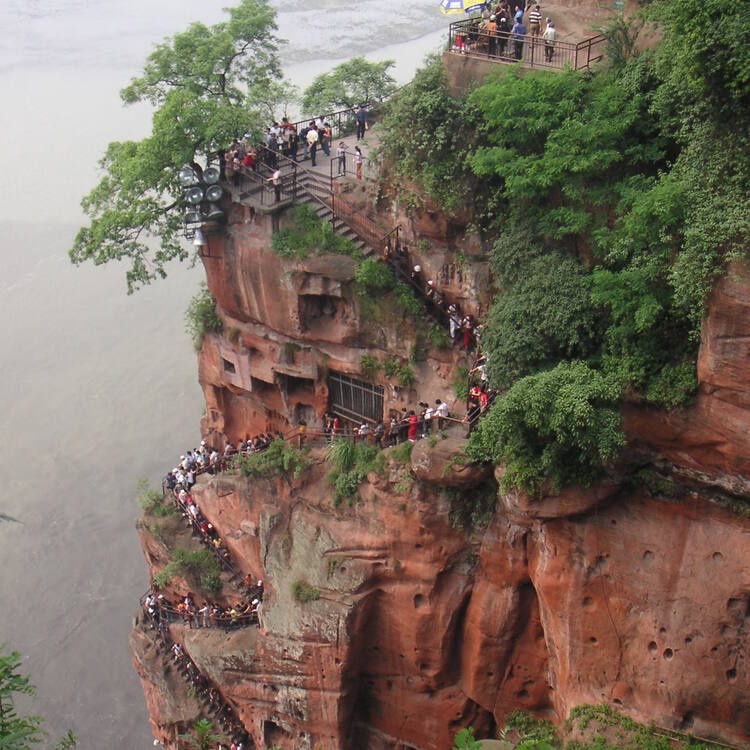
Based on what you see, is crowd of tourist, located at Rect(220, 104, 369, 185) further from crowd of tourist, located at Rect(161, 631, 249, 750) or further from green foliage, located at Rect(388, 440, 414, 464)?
crowd of tourist, located at Rect(161, 631, 249, 750)

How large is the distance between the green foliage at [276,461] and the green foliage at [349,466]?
1144 mm

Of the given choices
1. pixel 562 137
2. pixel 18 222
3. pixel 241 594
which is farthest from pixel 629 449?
pixel 18 222

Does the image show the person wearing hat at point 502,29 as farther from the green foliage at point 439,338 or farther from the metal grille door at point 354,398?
the metal grille door at point 354,398

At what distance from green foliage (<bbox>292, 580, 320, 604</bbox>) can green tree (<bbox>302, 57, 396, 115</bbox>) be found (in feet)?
51.9

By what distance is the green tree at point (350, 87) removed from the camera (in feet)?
106

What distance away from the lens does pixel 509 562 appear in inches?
905

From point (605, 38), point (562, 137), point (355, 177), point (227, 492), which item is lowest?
point (227, 492)

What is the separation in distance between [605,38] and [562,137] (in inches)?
124

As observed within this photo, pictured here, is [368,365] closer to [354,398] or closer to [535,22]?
[354,398]

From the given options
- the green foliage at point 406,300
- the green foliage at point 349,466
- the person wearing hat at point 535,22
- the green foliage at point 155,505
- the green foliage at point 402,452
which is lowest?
the green foliage at point 155,505

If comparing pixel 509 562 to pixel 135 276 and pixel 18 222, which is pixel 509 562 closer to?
pixel 135 276

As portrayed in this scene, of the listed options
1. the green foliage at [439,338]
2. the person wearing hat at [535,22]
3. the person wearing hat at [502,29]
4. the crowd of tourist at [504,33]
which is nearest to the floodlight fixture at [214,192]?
the green foliage at [439,338]

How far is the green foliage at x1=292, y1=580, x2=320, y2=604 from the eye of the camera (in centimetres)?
2523

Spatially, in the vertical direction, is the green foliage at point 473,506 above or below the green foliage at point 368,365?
below
